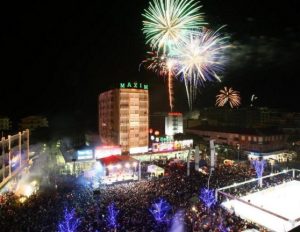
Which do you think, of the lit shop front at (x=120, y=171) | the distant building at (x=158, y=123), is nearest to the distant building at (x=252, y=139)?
the distant building at (x=158, y=123)

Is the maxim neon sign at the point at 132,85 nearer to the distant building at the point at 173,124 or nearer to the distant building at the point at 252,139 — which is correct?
the distant building at the point at 173,124

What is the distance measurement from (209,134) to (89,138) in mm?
23648

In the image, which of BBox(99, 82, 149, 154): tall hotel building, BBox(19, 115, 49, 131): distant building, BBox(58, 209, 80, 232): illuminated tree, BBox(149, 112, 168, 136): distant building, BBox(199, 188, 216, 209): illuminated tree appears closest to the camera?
BBox(58, 209, 80, 232): illuminated tree

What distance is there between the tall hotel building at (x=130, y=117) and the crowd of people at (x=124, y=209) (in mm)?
17711

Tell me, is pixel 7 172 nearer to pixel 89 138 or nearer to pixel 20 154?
pixel 20 154

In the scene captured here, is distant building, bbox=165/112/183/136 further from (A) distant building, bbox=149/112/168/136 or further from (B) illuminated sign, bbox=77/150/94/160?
(B) illuminated sign, bbox=77/150/94/160

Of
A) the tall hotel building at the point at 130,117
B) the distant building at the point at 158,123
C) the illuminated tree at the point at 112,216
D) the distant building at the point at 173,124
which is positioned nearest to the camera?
the illuminated tree at the point at 112,216

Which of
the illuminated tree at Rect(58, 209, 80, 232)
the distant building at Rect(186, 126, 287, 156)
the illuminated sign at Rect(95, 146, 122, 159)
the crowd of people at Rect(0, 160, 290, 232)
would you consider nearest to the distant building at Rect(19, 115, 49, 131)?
the illuminated sign at Rect(95, 146, 122, 159)

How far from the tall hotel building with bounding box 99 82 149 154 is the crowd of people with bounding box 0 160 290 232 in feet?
58.1

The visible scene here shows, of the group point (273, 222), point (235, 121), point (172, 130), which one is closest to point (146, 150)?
point (172, 130)

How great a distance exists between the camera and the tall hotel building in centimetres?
4006

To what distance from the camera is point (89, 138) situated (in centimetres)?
5656

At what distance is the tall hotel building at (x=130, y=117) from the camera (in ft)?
131

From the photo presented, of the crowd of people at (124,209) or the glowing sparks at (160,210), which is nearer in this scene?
the crowd of people at (124,209)
